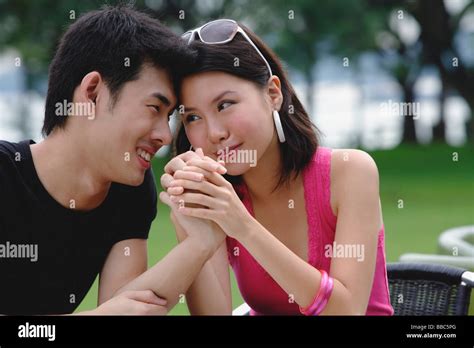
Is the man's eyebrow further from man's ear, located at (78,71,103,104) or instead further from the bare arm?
the bare arm

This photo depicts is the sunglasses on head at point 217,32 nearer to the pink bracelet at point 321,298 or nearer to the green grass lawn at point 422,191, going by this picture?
the pink bracelet at point 321,298

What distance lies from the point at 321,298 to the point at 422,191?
256 inches

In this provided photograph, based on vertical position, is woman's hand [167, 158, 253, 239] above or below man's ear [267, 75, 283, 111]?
below

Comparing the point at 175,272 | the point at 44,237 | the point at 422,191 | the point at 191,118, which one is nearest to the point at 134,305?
the point at 175,272

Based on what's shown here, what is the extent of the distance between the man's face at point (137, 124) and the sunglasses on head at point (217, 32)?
0.12 meters

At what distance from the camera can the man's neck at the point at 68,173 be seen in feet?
5.88

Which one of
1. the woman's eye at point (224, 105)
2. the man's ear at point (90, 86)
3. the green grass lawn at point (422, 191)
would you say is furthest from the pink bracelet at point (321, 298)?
the green grass lawn at point (422, 191)

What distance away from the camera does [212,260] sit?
1.86 m

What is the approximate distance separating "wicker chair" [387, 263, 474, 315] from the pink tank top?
25cm

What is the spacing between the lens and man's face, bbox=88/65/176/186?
1.72m

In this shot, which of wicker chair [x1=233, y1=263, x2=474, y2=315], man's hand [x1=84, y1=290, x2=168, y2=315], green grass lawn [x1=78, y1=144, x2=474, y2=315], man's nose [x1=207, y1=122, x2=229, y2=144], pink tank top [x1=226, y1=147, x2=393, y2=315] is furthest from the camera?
green grass lawn [x1=78, y1=144, x2=474, y2=315]

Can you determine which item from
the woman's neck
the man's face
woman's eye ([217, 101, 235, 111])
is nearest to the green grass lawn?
the woman's neck

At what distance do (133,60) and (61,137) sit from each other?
0.28m

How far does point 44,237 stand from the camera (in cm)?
177
